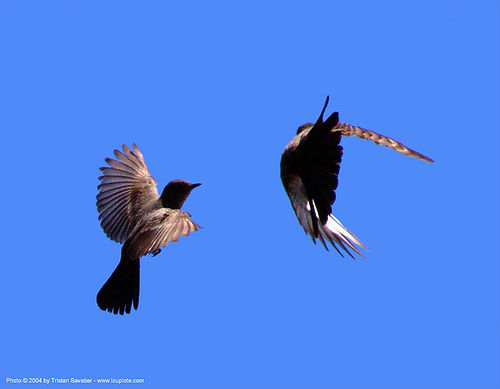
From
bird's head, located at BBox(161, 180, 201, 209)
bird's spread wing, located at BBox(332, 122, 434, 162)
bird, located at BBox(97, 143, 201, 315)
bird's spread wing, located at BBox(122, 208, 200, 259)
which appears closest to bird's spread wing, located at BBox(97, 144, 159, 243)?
bird, located at BBox(97, 143, 201, 315)

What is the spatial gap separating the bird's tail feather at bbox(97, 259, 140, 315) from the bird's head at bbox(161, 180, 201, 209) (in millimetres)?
713

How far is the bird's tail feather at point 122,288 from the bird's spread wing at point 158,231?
13 cm

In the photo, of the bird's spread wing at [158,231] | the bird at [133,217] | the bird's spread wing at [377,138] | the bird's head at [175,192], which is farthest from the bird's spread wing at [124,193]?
the bird's spread wing at [377,138]

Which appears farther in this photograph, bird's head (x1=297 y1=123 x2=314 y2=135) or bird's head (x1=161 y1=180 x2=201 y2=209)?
bird's head (x1=161 y1=180 x2=201 y2=209)

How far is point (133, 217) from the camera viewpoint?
27.1 ft

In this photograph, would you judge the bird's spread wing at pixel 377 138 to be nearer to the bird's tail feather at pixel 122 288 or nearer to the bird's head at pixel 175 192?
the bird's head at pixel 175 192

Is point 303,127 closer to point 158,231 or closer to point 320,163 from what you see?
point 320,163

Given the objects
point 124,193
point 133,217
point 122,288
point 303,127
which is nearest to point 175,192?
point 133,217

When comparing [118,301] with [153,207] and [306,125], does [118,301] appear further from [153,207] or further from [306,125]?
Answer: [306,125]

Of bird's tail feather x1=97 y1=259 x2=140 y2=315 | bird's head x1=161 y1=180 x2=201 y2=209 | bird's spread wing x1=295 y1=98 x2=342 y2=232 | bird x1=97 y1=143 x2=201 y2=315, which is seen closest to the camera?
bird's spread wing x1=295 y1=98 x2=342 y2=232

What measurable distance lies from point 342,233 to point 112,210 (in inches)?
95.0

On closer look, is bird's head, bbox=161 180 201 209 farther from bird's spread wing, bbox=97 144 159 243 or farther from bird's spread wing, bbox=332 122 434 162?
bird's spread wing, bbox=332 122 434 162

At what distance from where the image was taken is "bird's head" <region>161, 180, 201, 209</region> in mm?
7992

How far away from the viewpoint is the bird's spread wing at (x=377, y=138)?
7.04 meters
